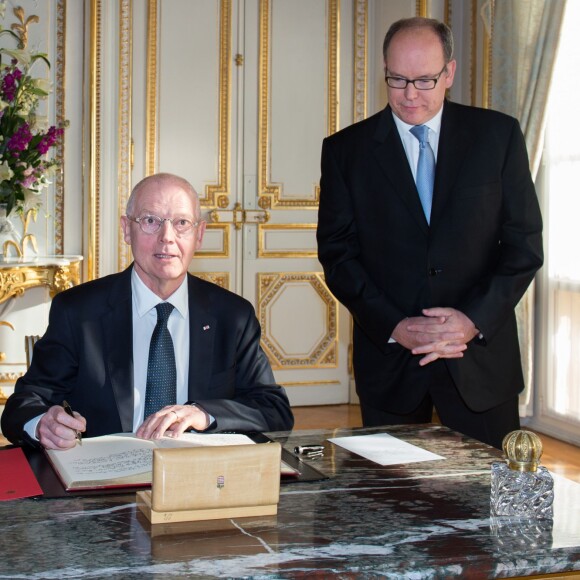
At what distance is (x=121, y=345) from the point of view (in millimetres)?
2170

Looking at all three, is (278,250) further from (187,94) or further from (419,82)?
(419,82)

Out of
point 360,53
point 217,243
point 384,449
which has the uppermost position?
point 360,53

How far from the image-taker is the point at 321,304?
6328 millimetres

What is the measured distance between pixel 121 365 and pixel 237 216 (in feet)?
13.3

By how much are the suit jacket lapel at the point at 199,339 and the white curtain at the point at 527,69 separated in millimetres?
3265

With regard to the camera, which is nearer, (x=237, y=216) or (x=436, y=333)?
(x=436, y=333)

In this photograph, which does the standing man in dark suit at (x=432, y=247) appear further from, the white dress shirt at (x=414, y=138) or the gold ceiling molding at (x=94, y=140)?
the gold ceiling molding at (x=94, y=140)

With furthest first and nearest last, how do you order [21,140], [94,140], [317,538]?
[94,140] → [21,140] → [317,538]

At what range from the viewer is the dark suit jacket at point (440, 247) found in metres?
2.59

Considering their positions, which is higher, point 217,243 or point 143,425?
point 217,243

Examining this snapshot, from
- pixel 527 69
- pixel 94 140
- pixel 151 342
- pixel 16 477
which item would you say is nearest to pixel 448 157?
pixel 151 342

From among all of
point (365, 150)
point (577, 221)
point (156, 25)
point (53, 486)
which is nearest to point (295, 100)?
point (156, 25)

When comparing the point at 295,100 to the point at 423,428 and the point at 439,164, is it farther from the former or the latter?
the point at 423,428

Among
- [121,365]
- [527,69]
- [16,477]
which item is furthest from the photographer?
[527,69]
